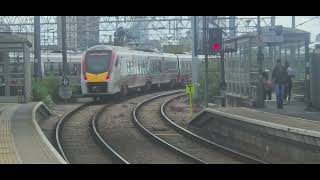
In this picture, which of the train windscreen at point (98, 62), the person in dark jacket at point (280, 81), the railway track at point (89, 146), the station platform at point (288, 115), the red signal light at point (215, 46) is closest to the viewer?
the railway track at point (89, 146)

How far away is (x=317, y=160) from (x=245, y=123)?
4.40 meters

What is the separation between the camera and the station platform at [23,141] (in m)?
12.0

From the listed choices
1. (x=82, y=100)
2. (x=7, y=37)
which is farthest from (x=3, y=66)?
(x=82, y=100)

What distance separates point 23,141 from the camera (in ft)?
49.6

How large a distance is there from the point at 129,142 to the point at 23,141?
4307 mm

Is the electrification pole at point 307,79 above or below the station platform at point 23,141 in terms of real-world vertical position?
above

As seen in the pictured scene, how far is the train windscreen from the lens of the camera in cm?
3312

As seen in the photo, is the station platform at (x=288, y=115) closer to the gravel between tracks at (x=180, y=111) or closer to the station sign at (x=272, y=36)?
the station sign at (x=272, y=36)

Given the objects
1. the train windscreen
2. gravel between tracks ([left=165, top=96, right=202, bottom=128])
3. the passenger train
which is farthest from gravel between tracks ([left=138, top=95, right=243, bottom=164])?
the train windscreen

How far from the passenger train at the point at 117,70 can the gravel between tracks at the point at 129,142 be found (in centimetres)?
536

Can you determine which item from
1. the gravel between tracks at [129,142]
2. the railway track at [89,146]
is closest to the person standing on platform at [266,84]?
the gravel between tracks at [129,142]

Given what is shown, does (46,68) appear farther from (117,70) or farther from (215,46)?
(215,46)

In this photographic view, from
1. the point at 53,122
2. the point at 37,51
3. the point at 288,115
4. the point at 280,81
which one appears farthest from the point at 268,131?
the point at 37,51

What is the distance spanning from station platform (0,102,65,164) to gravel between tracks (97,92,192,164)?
7.30 feet
